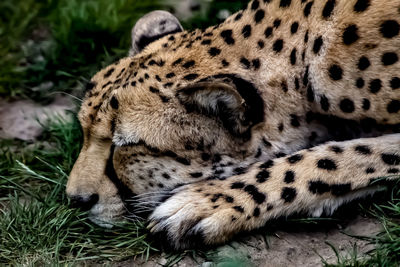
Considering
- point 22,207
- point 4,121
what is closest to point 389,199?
point 22,207

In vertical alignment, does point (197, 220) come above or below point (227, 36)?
below

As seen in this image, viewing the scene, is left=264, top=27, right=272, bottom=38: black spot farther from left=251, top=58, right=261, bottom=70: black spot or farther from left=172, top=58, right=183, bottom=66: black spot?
left=172, top=58, right=183, bottom=66: black spot

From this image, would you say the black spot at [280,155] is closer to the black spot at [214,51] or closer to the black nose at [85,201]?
the black spot at [214,51]

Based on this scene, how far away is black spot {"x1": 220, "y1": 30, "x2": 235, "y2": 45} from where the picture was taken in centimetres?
382

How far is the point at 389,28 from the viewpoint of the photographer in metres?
3.65

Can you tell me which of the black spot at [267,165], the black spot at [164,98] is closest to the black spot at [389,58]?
the black spot at [267,165]

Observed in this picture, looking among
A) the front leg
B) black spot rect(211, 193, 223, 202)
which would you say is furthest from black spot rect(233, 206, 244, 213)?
black spot rect(211, 193, 223, 202)

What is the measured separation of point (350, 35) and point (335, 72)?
208 millimetres

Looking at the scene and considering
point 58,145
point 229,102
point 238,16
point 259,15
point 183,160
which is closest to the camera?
point 229,102

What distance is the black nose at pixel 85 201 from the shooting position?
3.89 metres

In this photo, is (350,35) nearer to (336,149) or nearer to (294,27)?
(294,27)

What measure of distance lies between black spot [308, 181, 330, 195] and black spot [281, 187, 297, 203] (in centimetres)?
9

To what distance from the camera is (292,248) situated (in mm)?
3570

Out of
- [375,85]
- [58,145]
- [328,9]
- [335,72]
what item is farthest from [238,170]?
[58,145]
